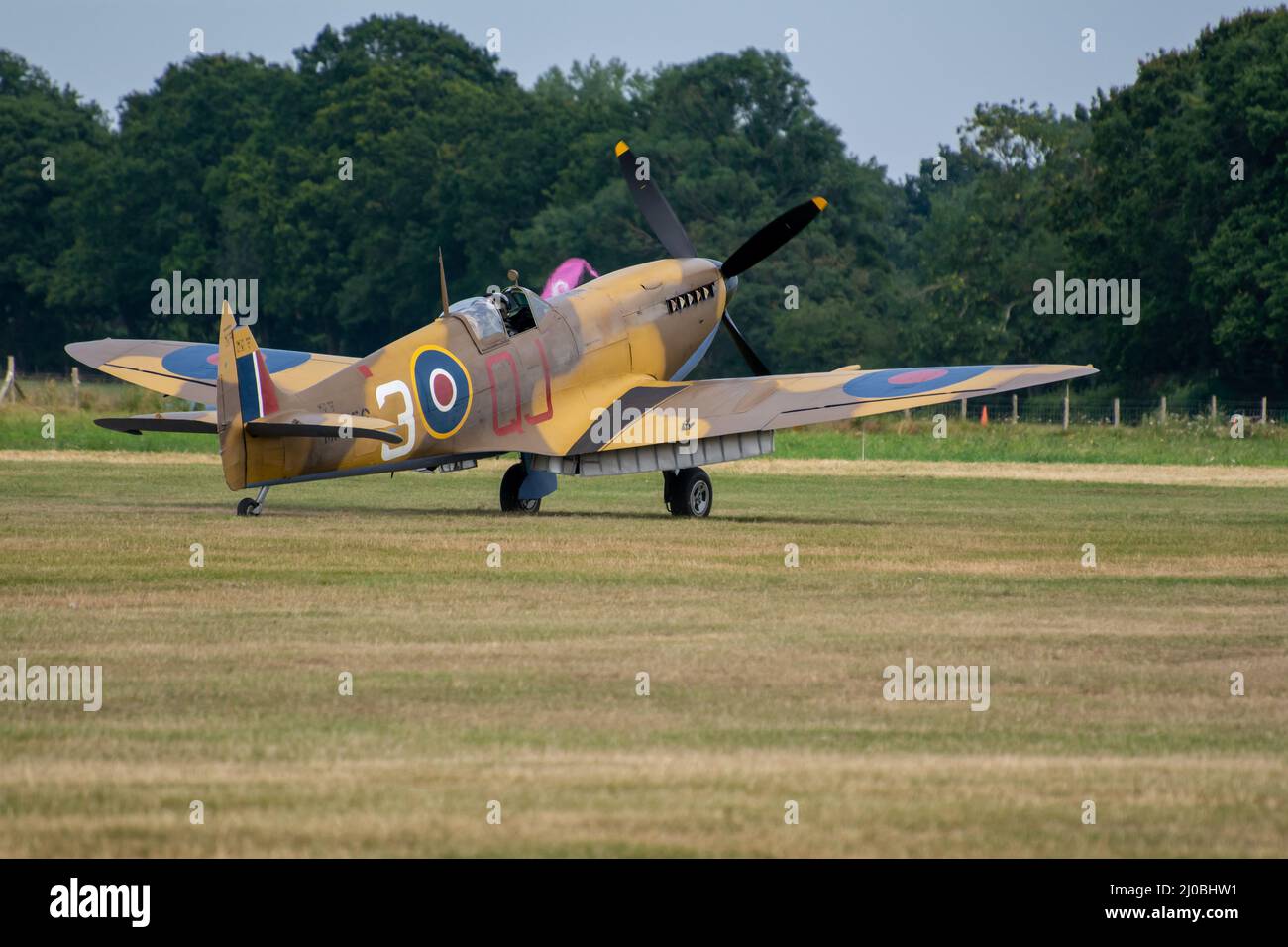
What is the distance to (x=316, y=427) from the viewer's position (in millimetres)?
18312

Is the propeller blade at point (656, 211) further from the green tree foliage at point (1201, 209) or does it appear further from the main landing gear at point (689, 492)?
the green tree foliage at point (1201, 209)

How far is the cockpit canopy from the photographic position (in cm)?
2078

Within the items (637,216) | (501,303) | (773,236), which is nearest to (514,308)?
(501,303)

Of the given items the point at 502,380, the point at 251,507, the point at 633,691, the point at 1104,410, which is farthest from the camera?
the point at 1104,410

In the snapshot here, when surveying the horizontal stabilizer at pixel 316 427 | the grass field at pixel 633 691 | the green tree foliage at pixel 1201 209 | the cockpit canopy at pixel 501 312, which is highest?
the green tree foliage at pixel 1201 209

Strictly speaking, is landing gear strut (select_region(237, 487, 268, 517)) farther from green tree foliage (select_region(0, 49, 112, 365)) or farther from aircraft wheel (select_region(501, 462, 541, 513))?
green tree foliage (select_region(0, 49, 112, 365))

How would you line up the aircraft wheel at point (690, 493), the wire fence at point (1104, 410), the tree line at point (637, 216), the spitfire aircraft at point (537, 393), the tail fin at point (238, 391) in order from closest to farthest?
the tail fin at point (238, 391)
the spitfire aircraft at point (537, 393)
the aircraft wheel at point (690, 493)
the wire fence at point (1104, 410)
the tree line at point (637, 216)

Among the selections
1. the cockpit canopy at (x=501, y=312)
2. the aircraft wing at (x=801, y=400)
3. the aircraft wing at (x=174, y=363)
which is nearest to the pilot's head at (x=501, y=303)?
the cockpit canopy at (x=501, y=312)

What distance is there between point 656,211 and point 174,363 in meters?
6.68

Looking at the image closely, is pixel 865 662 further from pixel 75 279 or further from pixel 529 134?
pixel 75 279

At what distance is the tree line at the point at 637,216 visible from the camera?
202ft

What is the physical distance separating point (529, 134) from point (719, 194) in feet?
54.6

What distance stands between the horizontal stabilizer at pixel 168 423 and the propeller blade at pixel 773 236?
24.2 ft

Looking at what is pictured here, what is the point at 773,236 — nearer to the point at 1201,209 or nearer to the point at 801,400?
the point at 801,400
